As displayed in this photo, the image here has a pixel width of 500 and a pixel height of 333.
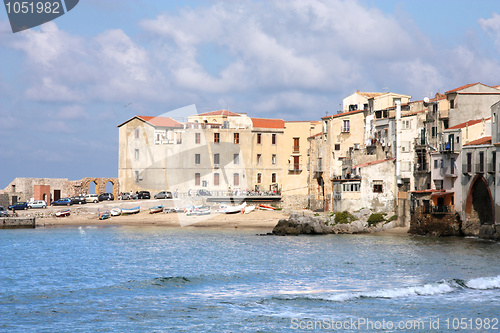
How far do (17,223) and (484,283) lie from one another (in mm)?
66449

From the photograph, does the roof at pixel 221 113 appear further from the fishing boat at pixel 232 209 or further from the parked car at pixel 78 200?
the parked car at pixel 78 200

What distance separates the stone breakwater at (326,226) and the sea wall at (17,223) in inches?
1356

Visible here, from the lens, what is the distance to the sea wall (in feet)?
277

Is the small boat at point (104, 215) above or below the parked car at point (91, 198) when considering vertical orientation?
below

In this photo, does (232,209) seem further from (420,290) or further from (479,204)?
(420,290)

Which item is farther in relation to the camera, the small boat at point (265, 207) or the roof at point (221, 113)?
the roof at point (221, 113)

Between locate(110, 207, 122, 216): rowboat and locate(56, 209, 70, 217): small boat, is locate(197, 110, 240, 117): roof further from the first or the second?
locate(56, 209, 70, 217): small boat

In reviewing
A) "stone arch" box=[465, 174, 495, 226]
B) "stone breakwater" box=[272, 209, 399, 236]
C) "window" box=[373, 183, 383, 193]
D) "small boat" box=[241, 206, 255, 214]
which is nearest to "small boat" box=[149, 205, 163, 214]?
"small boat" box=[241, 206, 255, 214]

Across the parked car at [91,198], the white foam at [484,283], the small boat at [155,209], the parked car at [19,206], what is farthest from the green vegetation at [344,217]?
the parked car at [19,206]

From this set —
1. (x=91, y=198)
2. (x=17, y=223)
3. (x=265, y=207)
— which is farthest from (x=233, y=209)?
(x=17, y=223)

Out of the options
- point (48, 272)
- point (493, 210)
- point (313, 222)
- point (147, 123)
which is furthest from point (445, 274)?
point (147, 123)

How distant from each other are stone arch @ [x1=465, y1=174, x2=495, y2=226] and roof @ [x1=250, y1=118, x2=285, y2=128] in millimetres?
45522

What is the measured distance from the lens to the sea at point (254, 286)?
27.4 m

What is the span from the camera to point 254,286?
36.6 metres
